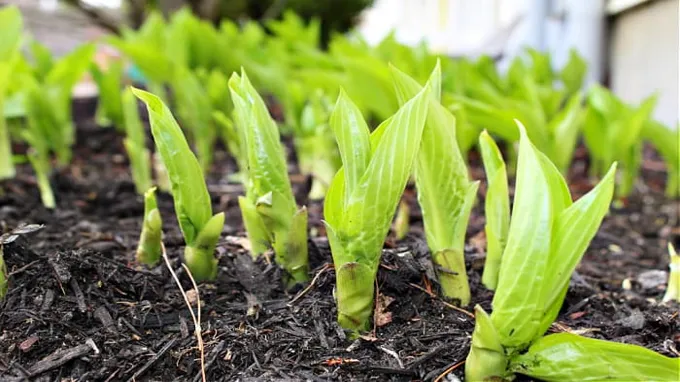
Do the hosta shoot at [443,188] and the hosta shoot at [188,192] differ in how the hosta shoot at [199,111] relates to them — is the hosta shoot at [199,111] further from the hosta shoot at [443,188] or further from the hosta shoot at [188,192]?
the hosta shoot at [443,188]

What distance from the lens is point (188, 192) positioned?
3.64 ft

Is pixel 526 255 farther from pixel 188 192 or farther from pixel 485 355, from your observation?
pixel 188 192

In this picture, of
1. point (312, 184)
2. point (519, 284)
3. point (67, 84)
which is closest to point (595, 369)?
point (519, 284)

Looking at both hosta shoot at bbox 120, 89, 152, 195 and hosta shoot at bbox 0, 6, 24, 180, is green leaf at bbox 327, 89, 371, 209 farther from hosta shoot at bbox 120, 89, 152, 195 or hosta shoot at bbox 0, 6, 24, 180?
hosta shoot at bbox 0, 6, 24, 180

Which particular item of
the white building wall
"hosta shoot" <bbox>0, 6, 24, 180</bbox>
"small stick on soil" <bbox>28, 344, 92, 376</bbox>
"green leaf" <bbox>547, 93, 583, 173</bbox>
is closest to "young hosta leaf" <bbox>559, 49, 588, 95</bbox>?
the white building wall

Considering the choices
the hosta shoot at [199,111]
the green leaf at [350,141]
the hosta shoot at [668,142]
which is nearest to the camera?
the green leaf at [350,141]

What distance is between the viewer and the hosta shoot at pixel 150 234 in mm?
1190

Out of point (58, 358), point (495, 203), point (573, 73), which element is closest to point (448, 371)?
point (495, 203)

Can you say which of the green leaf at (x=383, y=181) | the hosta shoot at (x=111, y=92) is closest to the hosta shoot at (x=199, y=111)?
the hosta shoot at (x=111, y=92)

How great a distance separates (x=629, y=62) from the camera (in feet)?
13.1

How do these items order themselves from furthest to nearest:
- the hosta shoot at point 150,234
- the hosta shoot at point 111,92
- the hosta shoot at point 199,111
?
the hosta shoot at point 111,92 → the hosta shoot at point 199,111 → the hosta shoot at point 150,234

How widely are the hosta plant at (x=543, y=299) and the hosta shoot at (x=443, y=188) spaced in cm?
17

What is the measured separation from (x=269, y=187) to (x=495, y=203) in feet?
1.19

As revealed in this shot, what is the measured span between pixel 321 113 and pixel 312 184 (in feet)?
0.89
